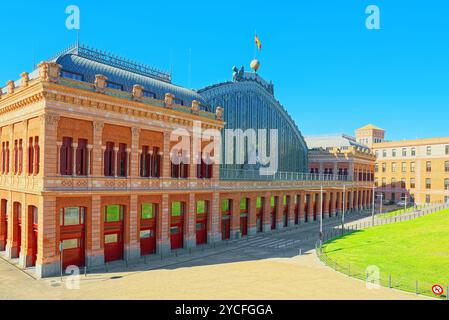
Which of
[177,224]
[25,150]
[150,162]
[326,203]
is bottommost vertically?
[326,203]

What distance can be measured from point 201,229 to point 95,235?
1528 centimetres

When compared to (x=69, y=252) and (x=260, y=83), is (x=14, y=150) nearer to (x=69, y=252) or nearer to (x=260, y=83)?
(x=69, y=252)

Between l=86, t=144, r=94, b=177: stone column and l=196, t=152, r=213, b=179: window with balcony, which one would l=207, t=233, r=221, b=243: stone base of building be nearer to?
l=196, t=152, r=213, b=179: window with balcony

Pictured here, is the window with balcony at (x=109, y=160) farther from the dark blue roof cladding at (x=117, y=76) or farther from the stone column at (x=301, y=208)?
the stone column at (x=301, y=208)

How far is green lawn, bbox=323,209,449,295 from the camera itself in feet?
91.5

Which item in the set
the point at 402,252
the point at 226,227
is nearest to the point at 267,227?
the point at 226,227

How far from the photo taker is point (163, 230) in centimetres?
3775

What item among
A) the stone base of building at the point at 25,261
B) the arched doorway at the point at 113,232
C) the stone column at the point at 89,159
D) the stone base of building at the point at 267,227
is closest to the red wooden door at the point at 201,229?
the arched doorway at the point at 113,232

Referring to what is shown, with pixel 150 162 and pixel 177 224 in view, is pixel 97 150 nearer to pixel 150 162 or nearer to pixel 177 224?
pixel 150 162

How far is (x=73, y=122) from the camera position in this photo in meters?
30.2

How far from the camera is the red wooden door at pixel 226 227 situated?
4781 cm

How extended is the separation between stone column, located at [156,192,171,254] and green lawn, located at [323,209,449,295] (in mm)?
17609
